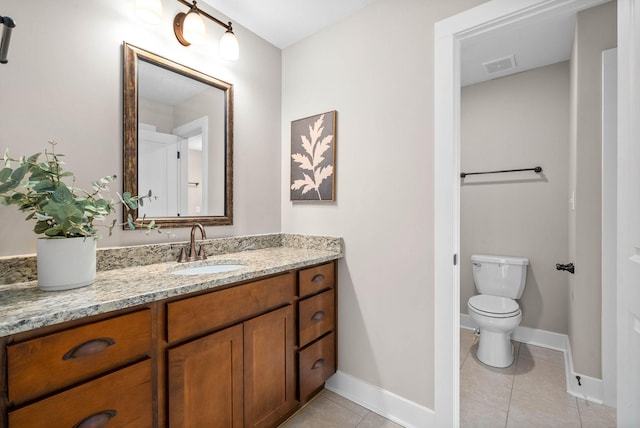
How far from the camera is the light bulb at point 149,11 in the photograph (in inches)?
53.6

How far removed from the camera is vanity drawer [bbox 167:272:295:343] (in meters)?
1.07

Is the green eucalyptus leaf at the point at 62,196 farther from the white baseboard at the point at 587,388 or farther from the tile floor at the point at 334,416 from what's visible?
the white baseboard at the point at 587,388

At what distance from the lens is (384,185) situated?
5.61 feet

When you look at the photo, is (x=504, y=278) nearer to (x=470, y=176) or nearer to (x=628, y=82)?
(x=470, y=176)

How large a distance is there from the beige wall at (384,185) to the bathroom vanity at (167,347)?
0.32 m

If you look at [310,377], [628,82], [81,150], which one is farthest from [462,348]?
[81,150]

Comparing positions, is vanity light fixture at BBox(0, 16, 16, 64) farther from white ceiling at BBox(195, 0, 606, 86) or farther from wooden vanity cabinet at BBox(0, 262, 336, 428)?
white ceiling at BBox(195, 0, 606, 86)

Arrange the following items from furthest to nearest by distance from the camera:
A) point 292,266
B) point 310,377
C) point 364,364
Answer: point 364,364 → point 310,377 → point 292,266

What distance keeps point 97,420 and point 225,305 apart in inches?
19.7

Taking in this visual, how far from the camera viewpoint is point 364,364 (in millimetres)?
1788

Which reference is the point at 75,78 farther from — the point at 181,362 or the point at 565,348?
the point at 565,348

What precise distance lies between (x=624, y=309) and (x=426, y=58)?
138 centimetres

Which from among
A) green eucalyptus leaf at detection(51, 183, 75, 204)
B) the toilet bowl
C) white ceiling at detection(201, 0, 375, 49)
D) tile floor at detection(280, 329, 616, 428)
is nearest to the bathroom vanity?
tile floor at detection(280, 329, 616, 428)

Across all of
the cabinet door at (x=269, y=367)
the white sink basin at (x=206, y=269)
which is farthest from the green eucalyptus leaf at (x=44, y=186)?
the cabinet door at (x=269, y=367)
